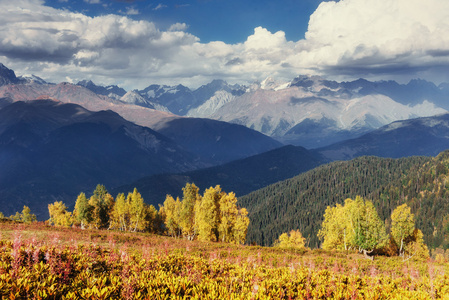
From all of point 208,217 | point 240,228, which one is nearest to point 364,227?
point 240,228

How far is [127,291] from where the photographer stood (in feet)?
29.1

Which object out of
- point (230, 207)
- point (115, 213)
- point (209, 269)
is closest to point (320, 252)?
point (230, 207)

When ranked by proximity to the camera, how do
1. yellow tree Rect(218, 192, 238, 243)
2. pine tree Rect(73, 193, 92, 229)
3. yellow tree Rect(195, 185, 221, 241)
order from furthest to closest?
pine tree Rect(73, 193, 92, 229), yellow tree Rect(218, 192, 238, 243), yellow tree Rect(195, 185, 221, 241)

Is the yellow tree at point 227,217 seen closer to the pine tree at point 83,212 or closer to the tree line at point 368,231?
the tree line at point 368,231

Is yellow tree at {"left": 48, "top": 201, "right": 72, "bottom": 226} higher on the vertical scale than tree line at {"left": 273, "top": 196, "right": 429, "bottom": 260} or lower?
higher

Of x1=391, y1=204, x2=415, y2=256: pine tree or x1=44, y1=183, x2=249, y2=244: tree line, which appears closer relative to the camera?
x1=44, y1=183, x2=249, y2=244: tree line

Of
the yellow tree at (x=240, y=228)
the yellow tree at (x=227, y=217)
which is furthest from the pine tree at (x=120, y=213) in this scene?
the yellow tree at (x=240, y=228)

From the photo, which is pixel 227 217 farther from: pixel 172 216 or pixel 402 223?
pixel 402 223

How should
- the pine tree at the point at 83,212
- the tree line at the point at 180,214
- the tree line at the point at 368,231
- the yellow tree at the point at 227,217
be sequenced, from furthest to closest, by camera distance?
the pine tree at the point at 83,212
the tree line at the point at 180,214
the yellow tree at the point at 227,217
the tree line at the point at 368,231

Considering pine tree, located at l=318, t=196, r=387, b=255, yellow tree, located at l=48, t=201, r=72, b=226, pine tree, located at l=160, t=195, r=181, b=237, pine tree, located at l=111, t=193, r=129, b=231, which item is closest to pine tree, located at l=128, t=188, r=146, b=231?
pine tree, located at l=111, t=193, r=129, b=231

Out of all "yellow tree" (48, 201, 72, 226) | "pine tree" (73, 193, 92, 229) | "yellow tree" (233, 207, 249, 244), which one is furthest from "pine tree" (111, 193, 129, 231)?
"yellow tree" (233, 207, 249, 244)

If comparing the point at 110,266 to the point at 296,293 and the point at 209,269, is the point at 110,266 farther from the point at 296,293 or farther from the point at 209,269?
the point at 296,293

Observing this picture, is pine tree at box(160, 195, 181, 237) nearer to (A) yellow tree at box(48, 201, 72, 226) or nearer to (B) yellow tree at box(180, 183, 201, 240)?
(B) yellow tree at box(180, 183, 201, 240)

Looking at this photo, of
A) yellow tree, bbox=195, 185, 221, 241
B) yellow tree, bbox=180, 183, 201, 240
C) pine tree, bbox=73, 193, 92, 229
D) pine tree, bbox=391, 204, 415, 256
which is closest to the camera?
yellow tree, bbox=195, 185, 221, 241
